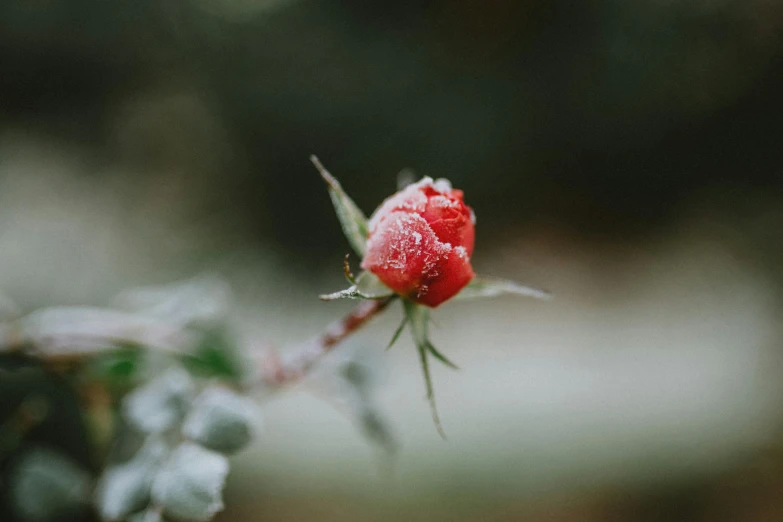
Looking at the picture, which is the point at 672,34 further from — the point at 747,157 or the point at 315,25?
the point at 315,25

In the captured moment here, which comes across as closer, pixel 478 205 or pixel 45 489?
pixel 45 489

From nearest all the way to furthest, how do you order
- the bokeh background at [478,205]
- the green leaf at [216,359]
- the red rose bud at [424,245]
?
the red rose bud at [424,245]
the green leaf at [216,359]
the bokeh background at [478,205]

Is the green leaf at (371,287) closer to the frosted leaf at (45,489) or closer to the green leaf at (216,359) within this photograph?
the green leaf at (216,359)

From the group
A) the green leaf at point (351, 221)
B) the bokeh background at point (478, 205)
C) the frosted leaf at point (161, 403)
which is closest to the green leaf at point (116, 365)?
the frosted leaf at point (161, 403)

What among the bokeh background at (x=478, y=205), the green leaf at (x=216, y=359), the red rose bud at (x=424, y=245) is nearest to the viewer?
the red rose bud at (x=424, y=245)

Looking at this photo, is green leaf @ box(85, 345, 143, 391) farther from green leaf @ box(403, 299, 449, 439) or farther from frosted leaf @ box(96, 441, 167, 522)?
green leaf @ box(403, 299, 449, 439)

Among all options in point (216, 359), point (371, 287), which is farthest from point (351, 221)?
point (216, 359)

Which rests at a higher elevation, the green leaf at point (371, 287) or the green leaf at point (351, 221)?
the green leaf at point (351, 221)

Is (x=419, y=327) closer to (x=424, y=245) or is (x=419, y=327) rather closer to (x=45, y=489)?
(x=424, y=245)
